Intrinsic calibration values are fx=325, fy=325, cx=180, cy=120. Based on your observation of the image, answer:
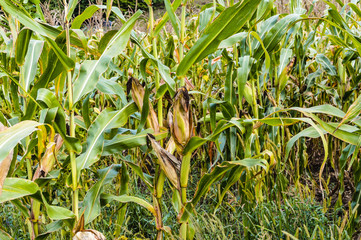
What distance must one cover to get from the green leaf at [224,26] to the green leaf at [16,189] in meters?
0.70

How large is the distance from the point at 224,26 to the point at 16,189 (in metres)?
0.89

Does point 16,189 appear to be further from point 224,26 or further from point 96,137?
point 224,26

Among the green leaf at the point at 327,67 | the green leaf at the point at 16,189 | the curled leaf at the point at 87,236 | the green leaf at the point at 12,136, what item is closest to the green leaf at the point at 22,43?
the green leaf at the point at 12,136

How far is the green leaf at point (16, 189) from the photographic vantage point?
1.05 metres

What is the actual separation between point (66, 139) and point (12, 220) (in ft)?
3.75

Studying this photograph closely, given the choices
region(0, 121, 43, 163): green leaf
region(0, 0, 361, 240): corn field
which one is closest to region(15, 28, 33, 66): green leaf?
region(0, 0, 361, 240): corn field

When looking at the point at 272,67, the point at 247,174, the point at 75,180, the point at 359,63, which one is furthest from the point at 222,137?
the point at 359,63

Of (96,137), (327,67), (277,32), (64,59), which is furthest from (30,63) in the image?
(327,67)

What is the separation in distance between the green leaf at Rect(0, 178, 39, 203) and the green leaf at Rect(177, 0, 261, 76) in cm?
70

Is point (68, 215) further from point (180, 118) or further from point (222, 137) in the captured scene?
point (222, 137)

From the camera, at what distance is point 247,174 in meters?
1.67

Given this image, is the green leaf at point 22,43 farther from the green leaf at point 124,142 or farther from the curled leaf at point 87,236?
the curled leaf at point 87,236

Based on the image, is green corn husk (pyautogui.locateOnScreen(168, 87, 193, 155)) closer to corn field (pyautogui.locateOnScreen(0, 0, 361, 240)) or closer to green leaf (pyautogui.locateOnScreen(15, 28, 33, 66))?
corn field (pyautogui.locateOnScreen(0, 0, 361, 240))

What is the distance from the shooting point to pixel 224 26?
112 centimetres
